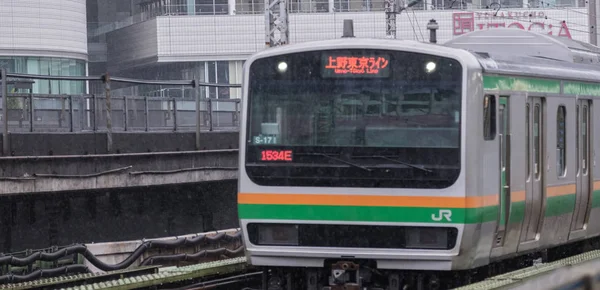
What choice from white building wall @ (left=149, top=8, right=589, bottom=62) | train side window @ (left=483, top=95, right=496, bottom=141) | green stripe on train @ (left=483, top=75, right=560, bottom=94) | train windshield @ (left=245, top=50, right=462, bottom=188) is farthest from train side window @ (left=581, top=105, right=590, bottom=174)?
white building wall @ (left=149, top=8, right=589, bottom=62)

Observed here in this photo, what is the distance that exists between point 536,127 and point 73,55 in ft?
148

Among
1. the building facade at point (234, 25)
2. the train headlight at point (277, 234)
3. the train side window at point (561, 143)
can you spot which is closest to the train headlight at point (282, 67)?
the train headlight at point (277, 234)

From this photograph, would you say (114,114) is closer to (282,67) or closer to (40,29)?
(282,67)

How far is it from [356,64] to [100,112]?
798cm

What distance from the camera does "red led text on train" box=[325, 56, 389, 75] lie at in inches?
447

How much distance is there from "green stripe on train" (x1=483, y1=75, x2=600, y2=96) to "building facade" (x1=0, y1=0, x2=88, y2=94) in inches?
1626

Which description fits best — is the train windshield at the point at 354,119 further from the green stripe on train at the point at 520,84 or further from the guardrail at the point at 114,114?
the guardrail at the point at 114,114

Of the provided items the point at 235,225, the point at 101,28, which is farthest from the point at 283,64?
the point at 101,28

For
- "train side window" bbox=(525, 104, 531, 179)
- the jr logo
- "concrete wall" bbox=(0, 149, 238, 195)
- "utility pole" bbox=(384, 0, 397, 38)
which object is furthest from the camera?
"utility pole" bbox=(384, 0, 397, 38)

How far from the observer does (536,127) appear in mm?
12922

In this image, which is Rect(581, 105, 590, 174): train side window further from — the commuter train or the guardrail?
the guardrail

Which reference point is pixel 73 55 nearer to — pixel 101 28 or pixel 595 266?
pixel 101 28

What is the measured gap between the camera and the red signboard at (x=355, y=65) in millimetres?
11336

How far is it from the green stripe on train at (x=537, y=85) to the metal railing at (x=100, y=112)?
23.8ft
